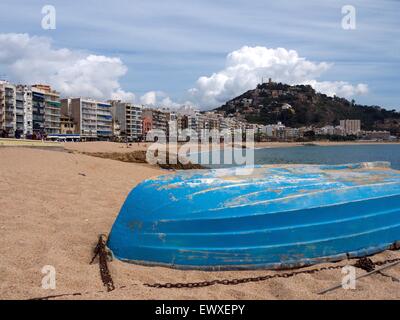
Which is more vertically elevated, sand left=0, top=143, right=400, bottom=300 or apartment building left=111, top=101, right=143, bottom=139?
apartment building left=111, top=101, right=143, bottom=139

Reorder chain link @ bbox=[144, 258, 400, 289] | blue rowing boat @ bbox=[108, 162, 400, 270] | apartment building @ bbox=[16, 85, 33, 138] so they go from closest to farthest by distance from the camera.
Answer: chain link @ bbox=[144, 258, 400, 289] → blue rowing boat @ bbox=[108, 162, 400, 270] → apartment building @ bbox=[16, 85, 33, 138]

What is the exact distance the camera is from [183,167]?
21047 mm

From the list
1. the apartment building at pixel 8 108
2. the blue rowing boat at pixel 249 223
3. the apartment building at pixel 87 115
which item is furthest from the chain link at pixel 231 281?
the apartment building at pixel 87 115

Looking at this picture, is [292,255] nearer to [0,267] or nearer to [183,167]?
[0,267]

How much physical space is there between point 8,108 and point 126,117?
37601 mm

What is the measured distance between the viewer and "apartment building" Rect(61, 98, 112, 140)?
85125mm

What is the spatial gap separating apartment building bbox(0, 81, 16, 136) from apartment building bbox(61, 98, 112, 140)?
18109 mm

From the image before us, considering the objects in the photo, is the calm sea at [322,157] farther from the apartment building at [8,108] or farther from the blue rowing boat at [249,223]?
the apartment building at [8,108]

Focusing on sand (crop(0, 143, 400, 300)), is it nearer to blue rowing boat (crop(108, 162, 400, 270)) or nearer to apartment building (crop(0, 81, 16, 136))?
blue rowing boat (crop(108, 162, 400, 270))

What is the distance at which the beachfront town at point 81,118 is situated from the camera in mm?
65812

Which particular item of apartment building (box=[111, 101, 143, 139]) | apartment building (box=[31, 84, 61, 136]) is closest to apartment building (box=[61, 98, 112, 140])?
apartment building (box=[31, 84, 61, 136])

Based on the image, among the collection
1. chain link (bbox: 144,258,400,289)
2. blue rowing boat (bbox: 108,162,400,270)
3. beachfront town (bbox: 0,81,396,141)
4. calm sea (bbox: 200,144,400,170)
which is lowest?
calm sea (bbox: 200,144,400,170)

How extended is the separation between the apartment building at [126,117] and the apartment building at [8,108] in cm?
3504
